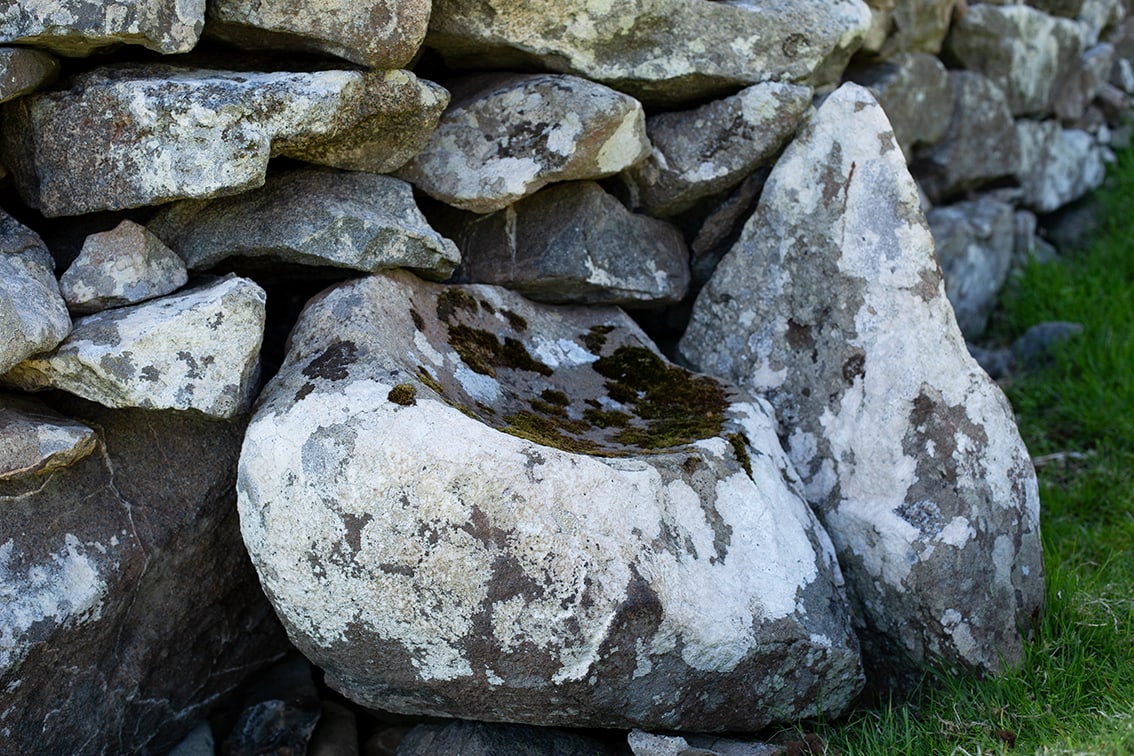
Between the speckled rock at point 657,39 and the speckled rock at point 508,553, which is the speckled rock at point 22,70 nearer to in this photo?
the speckled rock at point 508,553

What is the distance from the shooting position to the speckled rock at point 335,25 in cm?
290

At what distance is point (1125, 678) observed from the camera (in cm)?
311

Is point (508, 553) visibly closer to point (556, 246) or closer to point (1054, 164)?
point (556, 246)

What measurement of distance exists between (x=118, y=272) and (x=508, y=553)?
1297 millimetres

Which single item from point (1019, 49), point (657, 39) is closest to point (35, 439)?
point (657, 39)

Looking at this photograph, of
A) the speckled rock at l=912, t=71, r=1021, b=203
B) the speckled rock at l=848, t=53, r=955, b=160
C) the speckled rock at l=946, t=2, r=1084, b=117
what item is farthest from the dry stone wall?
the speckled rock at l=946, t=2, r=1084, b=117

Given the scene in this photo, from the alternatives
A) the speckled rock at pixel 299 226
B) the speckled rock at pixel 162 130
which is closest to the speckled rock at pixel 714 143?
the speckled rock at pixel 299 226

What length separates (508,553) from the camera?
103 inches

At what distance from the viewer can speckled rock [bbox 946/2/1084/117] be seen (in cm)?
558

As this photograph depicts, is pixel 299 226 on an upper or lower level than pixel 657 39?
lower

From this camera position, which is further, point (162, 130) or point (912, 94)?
point (912, 94)

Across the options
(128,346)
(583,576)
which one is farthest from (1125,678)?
(128,346)

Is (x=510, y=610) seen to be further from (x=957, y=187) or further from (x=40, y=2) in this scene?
(x=957, y=187)

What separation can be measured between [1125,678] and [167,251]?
295 centimetres
